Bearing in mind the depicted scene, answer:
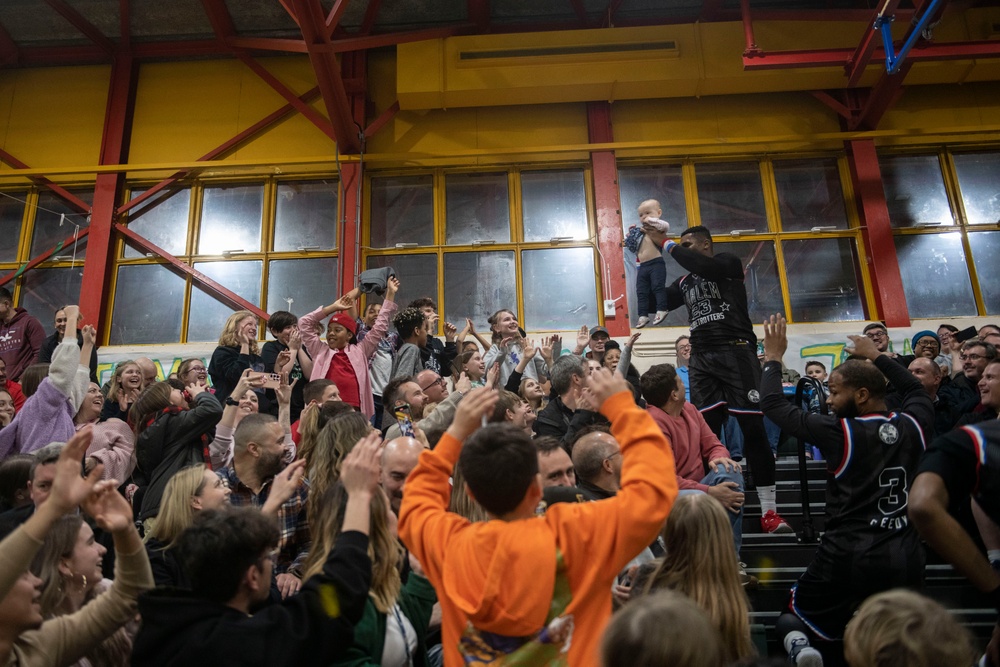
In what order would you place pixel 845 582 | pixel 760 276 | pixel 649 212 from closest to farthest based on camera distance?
pixel 845 582
pixel 649 212
pixel 760 276

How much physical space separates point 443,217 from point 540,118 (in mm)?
1983

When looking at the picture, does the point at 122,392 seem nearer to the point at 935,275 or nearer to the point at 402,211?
the point at 402,211

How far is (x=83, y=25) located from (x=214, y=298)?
434 centimetres

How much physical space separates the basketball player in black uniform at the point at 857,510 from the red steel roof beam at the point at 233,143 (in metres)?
9.24

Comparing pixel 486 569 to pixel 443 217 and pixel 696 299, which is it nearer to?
pixel 696 299

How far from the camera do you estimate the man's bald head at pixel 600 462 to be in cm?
366

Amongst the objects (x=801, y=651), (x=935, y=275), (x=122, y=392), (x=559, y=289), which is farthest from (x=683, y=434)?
(x=935, y=275)

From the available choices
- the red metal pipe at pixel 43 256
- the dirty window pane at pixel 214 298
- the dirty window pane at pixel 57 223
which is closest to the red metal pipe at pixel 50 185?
the dirty window pane at pixel 57 223

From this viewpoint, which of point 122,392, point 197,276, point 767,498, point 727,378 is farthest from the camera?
point 197,276

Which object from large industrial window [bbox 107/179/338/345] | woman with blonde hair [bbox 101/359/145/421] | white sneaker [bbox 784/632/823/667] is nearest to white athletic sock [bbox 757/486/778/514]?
white sneaker [bbox 784/632/823/667]

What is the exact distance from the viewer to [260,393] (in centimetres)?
613

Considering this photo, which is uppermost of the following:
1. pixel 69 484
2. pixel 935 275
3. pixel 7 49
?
pixel 7 49

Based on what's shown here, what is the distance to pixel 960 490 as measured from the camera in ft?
9.02

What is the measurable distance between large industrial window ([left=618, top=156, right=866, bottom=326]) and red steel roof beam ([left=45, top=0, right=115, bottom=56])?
25.1 ft
